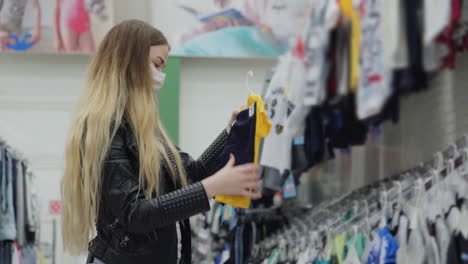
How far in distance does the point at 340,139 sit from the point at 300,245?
0.54m

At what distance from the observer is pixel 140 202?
160 cm

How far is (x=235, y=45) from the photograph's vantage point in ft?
17.8

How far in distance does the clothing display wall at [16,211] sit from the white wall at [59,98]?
5.35ft

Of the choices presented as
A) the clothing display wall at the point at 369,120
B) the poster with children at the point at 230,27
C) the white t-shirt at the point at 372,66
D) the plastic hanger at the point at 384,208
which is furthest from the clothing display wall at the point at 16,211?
the white t-shirt at the point at 372,66

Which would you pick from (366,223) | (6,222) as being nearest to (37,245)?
(6,222)

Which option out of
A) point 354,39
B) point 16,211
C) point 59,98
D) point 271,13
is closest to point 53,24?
point 59,98

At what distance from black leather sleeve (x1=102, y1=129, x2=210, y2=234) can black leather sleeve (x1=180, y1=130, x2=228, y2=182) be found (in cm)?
44

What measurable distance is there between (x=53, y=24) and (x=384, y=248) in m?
4.33

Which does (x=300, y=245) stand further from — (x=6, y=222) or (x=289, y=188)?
(x=6, y=222)

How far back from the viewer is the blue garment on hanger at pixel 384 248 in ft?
6.05

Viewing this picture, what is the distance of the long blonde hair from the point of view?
65.6 inches

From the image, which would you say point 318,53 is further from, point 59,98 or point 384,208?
point 59,98

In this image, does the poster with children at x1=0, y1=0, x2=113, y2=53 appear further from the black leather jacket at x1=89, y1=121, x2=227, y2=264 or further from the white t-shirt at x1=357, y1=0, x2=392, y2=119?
the white t-shirt at x1=357, y1=0, x2=392, y2=119

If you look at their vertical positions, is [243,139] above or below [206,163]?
above
